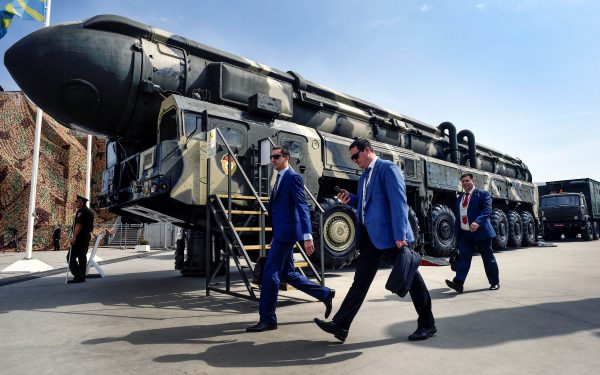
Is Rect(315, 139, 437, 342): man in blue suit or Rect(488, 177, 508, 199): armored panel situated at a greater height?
Rect(488, 177, 508, 199): armored panel

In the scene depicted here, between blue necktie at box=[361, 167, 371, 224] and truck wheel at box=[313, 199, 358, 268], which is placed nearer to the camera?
blue necktie at box=[361, 167, 371, 224]

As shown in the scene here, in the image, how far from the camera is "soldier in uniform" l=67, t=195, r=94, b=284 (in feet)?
23.5

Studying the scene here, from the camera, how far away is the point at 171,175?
5238 millimetres

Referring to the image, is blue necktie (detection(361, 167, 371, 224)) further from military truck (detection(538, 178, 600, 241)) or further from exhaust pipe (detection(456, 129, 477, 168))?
military truck (detection(538, 178, 600, 241))

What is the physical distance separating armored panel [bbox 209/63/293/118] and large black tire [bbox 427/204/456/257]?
5202 mm

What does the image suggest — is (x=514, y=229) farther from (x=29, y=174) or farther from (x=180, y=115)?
(x=29, y=174)

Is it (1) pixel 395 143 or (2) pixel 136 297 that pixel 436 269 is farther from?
(2) pixel 136 297

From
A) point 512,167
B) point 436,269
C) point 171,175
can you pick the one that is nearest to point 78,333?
point 171,175

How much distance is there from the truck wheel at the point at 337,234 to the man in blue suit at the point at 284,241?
3.07m

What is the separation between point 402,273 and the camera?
8.93 ft

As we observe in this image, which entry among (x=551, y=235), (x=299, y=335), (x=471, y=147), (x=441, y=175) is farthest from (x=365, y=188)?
(x=551, y=235)

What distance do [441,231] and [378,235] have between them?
8041 mm

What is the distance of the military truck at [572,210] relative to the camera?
18406 mm

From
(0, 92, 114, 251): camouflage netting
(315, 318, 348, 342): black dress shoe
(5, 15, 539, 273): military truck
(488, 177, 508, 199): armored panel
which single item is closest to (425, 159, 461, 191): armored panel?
(5, 15, 539, 273): military truck
